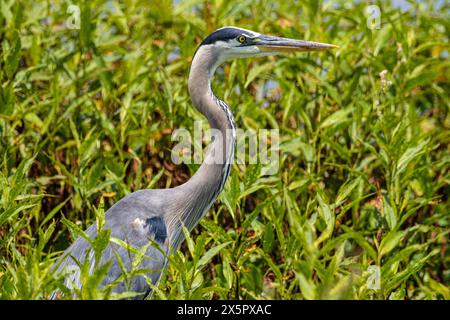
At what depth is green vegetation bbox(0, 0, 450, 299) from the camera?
14.0 ft

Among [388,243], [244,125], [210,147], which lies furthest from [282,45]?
[388,243]

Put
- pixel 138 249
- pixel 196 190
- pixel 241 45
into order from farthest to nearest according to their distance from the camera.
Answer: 1. pixel 241 45
2. pixel 196 190
3. pixel 138 249

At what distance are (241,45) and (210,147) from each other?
493 mm

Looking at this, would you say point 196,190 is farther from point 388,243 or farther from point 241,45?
point 388,243

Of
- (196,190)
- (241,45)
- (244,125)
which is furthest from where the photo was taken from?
(244,125)

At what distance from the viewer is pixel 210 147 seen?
4.14 meters

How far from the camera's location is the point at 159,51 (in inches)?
217

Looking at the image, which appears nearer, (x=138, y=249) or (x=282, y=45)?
(x=138, y=249)

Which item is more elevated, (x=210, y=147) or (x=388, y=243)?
(x=210, y=147)

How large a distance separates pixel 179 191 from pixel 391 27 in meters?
1.80

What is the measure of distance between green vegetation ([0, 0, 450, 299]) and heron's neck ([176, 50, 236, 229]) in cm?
10

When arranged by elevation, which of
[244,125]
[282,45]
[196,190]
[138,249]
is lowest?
[138,249]

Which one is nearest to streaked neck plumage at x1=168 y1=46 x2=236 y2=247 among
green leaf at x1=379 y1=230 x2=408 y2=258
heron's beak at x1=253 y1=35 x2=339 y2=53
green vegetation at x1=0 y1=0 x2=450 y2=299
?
green vegetation at x1=0 y1=0 x2=450 y2=299

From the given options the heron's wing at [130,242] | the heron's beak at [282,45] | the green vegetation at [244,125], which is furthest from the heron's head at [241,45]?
the heron's wing at [130,242]
